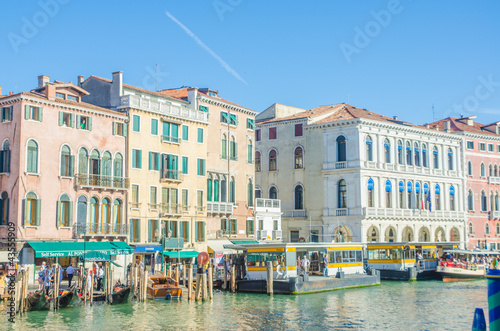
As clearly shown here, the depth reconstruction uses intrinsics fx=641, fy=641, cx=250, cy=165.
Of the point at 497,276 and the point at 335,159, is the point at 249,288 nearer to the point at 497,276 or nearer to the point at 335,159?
the point at 335,159

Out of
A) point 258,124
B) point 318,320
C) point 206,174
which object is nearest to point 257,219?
point 206,174

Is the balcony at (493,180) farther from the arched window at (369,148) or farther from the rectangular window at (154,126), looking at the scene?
the rectangular window at (154,126)

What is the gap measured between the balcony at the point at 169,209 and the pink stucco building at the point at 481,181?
1195 inches

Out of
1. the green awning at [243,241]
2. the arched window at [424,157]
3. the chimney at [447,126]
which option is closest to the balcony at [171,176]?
the green awning at [243,241]

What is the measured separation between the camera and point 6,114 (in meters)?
32.6

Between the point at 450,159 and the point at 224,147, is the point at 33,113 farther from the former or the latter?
the point at 450,159

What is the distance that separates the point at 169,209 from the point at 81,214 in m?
6.12

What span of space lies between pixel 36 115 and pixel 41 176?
310cm

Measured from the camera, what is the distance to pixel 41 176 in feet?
106

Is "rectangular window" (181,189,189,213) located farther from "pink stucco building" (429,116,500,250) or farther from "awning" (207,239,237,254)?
"pink stucco building" (429,116,500,250)

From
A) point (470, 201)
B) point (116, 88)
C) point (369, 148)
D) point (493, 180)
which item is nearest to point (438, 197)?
point (470, 201)

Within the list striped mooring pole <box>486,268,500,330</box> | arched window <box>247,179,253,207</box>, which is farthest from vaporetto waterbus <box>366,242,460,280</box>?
striped mooring pole <box>486,268,500,330</box>

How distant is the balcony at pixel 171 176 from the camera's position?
38281 mm

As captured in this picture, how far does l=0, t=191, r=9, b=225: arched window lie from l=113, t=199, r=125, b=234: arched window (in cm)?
592
